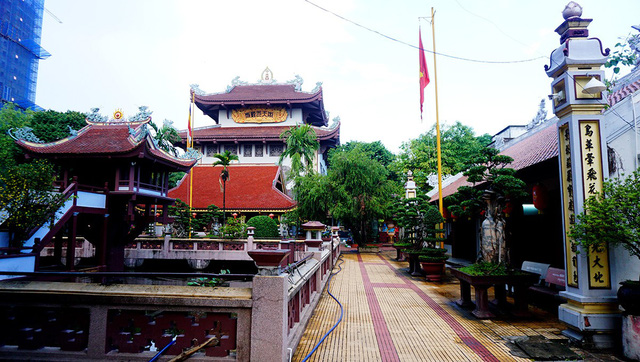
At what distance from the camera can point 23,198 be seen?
8938mm

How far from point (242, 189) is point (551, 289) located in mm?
20221

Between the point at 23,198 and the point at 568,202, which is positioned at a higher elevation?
the point at 23,198

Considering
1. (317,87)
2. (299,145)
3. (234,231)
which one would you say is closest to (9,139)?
(234,231)

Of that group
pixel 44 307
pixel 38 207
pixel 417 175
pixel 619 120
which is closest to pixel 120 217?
pixel 38 207

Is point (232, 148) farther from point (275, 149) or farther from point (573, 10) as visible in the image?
point (573, 10)

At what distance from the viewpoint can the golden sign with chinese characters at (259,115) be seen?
3284cm

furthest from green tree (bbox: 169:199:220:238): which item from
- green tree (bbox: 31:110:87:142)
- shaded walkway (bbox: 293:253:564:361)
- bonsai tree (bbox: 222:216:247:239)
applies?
green tree (bbox: 31:110:87:142)

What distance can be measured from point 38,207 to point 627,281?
1287 centimetres

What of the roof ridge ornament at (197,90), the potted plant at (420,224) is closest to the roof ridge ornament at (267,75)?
the roof ridge ornament at (197,90)

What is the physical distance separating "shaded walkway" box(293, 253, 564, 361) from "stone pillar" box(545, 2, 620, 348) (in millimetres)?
623

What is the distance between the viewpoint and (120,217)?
15.0 m

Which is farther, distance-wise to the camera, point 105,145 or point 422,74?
point 105,145

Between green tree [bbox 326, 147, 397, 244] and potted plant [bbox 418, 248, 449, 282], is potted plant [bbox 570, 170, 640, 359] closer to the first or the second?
potted plant [bbox 418, 248, 449, 282]

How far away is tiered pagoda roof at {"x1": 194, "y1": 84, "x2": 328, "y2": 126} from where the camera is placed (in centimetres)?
3216
